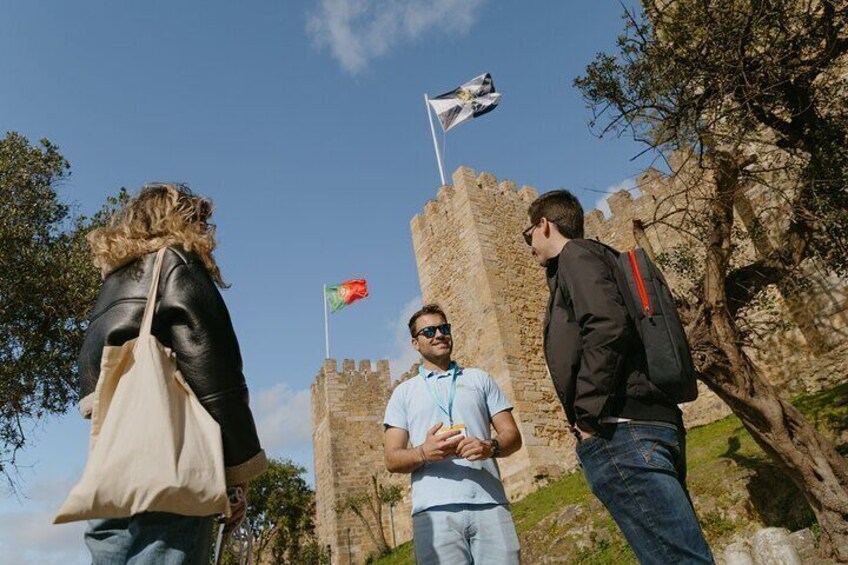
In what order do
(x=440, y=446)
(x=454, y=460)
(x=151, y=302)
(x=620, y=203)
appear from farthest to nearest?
1. (x=620, y=203)
2. (x=454, y=460)
3. (x=440, y=446)
4. (x=151, y=302)

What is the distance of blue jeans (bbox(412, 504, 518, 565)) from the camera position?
10.6 feet

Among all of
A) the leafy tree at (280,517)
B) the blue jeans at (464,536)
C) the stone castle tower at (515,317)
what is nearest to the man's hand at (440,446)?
the blue jeans at (464,536)

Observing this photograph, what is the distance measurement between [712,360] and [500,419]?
14.2 ft

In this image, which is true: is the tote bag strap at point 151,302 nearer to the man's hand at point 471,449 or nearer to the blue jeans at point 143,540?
the blue jeans at point 143,540

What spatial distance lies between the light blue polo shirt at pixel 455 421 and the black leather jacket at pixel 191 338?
1.35 metres

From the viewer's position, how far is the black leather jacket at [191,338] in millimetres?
2252

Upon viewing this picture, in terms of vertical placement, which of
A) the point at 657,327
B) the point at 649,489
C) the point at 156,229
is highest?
the point at 156,229

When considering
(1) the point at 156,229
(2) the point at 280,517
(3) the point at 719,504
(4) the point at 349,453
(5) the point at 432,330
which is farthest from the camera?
(2) the point at 280,517

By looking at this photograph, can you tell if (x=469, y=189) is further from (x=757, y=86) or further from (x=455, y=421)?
(x=455, y=421)

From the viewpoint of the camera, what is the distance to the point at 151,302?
2.28 meters

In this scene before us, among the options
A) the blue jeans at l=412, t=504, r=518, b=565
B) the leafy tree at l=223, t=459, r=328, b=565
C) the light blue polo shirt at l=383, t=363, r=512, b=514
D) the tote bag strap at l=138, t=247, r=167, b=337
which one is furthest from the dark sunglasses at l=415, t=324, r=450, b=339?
the leafy tree at l=223, t=459, r=328, b=565

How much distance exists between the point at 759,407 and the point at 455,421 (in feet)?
15.6

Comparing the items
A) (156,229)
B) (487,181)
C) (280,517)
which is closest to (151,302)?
(156,229)

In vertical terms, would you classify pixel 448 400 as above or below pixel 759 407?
below
